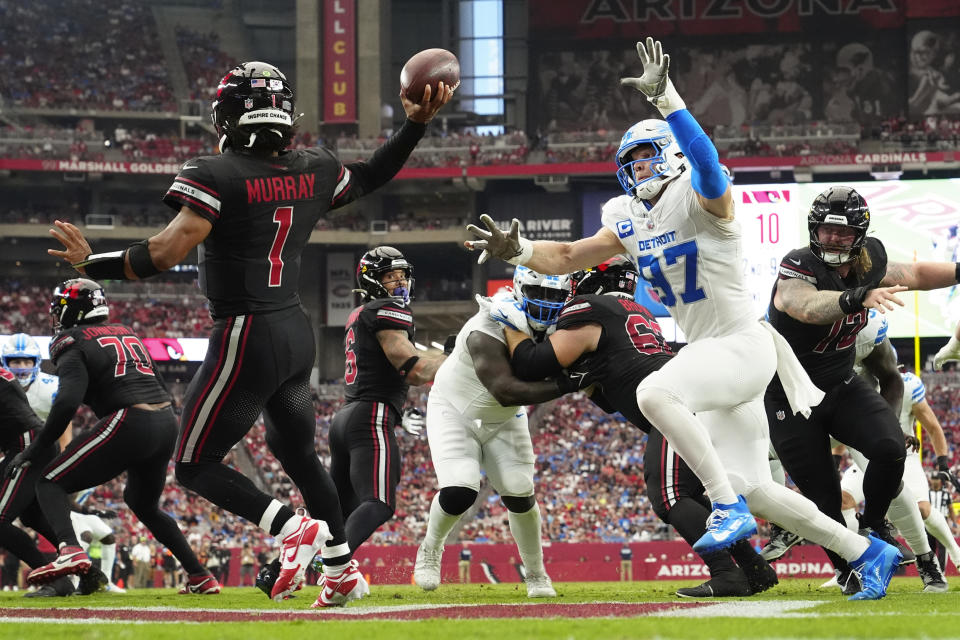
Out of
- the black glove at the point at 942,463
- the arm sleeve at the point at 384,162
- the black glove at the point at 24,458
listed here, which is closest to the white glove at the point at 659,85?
the arm sleeve at the point at 384,162

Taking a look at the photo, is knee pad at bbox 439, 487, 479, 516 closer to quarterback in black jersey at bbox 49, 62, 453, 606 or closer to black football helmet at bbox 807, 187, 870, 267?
quarterback in black jersey at bbox 49, 62, 453, 606

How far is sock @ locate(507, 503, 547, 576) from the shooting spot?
708 centimetres

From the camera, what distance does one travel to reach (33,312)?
36.3 metres

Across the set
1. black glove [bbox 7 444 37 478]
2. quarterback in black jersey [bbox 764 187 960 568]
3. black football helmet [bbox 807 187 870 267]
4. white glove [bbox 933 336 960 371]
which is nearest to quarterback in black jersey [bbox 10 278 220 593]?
black glove [bbox 7 444 37 478]

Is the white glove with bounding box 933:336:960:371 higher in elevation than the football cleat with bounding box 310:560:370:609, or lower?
higher

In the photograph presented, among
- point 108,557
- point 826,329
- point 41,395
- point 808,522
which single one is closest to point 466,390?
point 826,329

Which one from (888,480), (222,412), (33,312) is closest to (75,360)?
(222,412)

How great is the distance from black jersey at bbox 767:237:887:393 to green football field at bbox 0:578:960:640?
4.07ft

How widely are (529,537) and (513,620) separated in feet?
9.26

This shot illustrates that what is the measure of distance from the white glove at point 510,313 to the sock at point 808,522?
168cm

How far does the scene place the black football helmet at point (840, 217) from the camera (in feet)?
19.7

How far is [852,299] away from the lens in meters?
5.52

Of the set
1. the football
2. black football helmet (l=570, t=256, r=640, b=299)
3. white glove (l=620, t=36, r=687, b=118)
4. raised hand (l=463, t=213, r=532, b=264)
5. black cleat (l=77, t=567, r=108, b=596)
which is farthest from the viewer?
black cleat (l=77, t=567, r=108, b=596)

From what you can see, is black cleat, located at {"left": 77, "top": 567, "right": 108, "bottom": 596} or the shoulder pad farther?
black cleat, located at {"left": 77, "top": 567, "right": 108, "bottom": 596}
